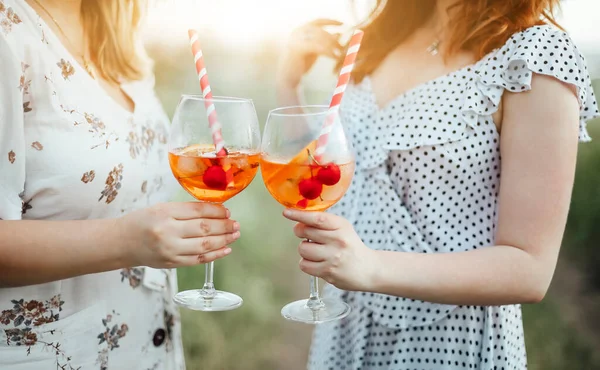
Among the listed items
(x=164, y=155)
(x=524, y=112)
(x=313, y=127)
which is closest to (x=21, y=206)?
(x=164, y=155)

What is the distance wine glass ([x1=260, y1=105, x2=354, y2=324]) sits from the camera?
106 centimetres

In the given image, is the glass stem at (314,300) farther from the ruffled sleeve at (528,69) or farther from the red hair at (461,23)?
the red hair at (461,23)

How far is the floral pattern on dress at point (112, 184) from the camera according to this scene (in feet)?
4.09

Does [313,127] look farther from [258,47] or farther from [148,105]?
[258,47]

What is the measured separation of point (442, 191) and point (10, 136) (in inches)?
34.4

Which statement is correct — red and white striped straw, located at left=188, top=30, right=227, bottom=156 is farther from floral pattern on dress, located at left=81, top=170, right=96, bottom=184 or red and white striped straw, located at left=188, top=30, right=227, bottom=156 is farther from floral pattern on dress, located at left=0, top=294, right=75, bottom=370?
floral pattern on dress, located at left=0, top=294, right=75, bottom=370

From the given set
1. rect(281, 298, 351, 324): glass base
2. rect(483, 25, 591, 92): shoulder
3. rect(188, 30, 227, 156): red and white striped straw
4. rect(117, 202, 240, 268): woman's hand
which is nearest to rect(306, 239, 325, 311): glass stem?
rect(281, 298, 351, 324): glass base

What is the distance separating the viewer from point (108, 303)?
4.33 ft

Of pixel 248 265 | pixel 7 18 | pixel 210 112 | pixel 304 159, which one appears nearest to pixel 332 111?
pixel 304 159

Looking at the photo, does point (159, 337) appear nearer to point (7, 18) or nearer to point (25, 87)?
point (25, 87)

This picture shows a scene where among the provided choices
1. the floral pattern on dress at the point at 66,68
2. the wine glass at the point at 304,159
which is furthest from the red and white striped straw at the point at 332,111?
the floral pattern on dress at the point at 66,68

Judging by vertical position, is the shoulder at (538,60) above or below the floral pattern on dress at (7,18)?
below

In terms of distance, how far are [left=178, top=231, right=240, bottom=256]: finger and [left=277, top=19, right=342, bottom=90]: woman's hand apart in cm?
72

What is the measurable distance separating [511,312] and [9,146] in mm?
1116
